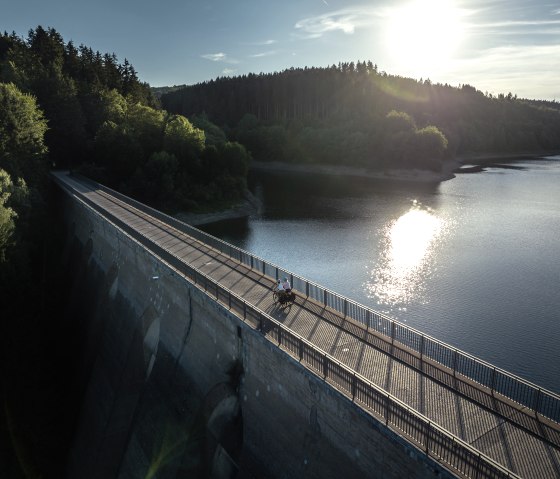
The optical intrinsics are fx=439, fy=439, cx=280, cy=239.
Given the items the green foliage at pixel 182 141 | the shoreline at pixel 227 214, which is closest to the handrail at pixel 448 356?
the shoreline at pixel 227 214

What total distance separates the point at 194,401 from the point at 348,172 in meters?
98.6

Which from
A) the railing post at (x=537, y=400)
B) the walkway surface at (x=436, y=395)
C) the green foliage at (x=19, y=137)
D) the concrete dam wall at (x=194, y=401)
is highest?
the green foliage at (x=19, y=137)

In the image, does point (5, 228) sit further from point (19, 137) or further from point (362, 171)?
point (362, 171)

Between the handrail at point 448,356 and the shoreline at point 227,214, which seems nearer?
the handrail at point 448,356

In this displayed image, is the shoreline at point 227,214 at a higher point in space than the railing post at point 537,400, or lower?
lower

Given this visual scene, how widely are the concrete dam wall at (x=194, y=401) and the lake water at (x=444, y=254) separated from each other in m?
16.6

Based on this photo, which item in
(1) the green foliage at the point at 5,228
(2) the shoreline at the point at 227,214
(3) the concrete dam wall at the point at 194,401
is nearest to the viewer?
(3) the concrete dam wall at the point at 194,401

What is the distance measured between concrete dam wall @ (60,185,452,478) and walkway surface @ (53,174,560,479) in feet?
5.84

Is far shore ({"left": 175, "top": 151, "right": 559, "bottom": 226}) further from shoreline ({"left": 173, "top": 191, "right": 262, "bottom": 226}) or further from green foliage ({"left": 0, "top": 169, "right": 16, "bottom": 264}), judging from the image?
green foliage ({"left": 0, "top": 169, "right": 16, "bottom": 264})

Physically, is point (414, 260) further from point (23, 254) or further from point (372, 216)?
point (23, 254)

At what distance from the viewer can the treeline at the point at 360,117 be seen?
113494 millimetres

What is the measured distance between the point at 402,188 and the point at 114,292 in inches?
2823

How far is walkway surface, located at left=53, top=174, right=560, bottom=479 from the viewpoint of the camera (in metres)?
10.7

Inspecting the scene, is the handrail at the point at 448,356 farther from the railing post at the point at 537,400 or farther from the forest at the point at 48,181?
the forest at the point at 48,181
